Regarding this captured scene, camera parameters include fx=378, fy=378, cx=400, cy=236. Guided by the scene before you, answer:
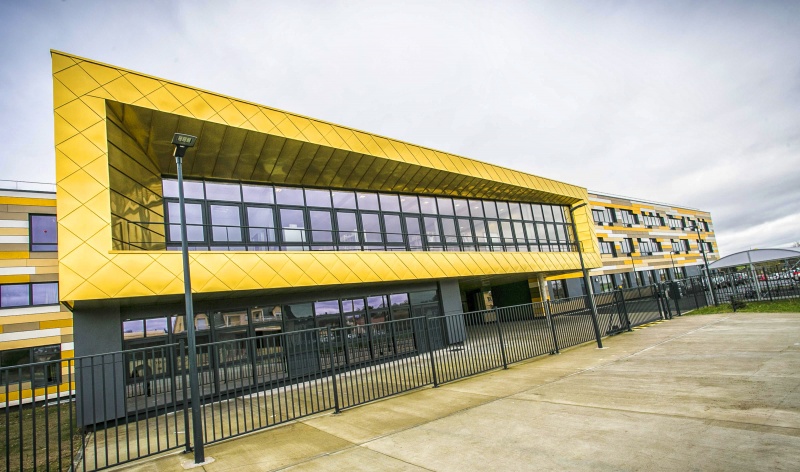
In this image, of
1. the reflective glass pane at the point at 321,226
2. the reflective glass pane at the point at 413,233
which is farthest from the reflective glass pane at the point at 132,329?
the reflective glass pane at the point at 413,233

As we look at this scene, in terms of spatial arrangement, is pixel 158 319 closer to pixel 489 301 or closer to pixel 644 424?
pixel 644 424

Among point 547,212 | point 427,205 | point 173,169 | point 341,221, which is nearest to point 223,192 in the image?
point 173,169

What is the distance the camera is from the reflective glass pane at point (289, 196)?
54.2 feet

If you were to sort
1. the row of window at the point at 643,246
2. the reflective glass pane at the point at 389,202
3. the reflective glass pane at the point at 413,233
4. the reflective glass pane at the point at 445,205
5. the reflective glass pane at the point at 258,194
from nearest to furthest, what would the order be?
the reflective glass pane at the point at 258,194
the reflective glass pane at the point at 389,202
the reflective glass pane at the point at 413,233
the reflective glass pane at the point at 445,205
the row of window at the point at 643,246

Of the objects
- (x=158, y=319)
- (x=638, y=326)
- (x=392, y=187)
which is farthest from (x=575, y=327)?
(x=158, y=319)

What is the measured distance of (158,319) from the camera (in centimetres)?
→ 1262

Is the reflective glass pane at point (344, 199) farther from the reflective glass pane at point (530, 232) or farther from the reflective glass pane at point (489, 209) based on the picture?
the reflective glass pane at point (530, 232)

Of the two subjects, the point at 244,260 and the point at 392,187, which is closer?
the point at 244,260

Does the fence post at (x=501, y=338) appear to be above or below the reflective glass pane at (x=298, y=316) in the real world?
below

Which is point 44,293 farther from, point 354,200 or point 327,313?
point 354,200

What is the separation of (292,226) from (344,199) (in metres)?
3.05

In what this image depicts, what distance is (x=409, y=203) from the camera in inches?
811

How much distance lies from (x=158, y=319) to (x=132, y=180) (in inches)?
183

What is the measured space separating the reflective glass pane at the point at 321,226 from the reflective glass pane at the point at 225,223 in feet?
10.0
